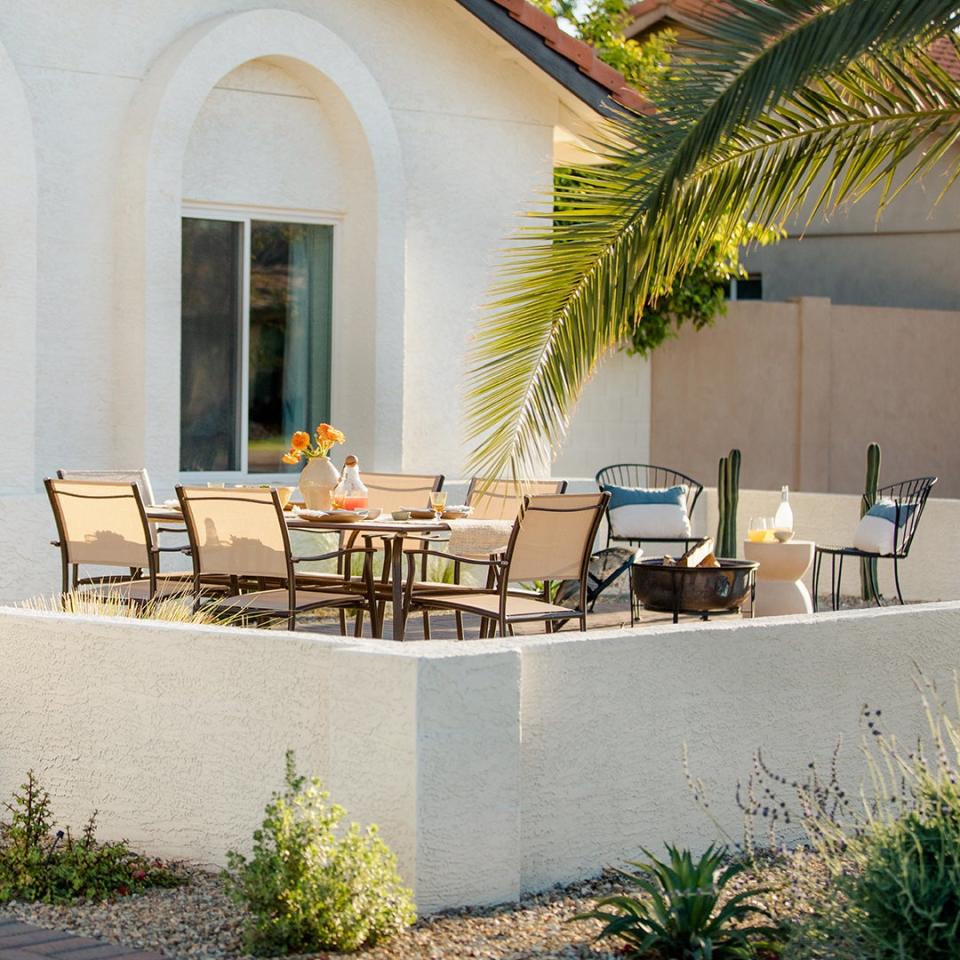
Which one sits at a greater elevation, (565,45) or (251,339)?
(565,45)

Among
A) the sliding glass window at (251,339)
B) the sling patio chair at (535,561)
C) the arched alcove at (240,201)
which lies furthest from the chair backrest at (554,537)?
the sliding glass window at (251,339)

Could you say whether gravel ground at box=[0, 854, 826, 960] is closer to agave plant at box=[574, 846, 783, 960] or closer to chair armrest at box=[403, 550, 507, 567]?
agave plant at box=[574, 846, 783, 960]

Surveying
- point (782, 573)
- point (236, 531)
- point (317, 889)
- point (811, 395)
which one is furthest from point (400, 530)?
point (811, 395)

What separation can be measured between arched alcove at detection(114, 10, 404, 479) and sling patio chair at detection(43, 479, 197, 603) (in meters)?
2.21

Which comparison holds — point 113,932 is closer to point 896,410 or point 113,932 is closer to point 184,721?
point 184,721

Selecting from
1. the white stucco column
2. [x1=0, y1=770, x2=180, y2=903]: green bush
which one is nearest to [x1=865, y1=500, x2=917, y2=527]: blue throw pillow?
the white stucco column

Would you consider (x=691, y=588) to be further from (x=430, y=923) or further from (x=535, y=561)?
(x=430, y=923)

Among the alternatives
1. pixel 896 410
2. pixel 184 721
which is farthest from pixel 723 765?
A: pixel 896 410

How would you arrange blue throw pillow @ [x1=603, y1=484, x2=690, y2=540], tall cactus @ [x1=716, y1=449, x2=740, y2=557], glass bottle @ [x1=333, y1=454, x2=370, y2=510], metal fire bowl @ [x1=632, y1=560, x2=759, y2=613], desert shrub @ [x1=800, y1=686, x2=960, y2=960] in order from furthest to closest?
tall cactus @ [x1=716, y1=449, x2=740, y2=557]
blue throw pillow @ [x1=603, y1=484, x2=690, y2=540]
glass bottle @ [x1=333, y1=454, x2=370, y2=510]
metal fire bowl @ [x1=632, y1=560, x2=759, y2=613]
desert shrub @ [x1=800, y1=686, x2=960, y2=960]

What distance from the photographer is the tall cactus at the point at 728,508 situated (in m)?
12.2

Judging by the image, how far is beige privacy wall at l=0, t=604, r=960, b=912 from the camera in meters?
5.08

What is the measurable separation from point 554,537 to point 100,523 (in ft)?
7.78

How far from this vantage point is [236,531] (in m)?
7.73

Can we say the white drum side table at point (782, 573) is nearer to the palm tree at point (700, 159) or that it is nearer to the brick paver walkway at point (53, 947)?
the palm tree at point (700, 159)
